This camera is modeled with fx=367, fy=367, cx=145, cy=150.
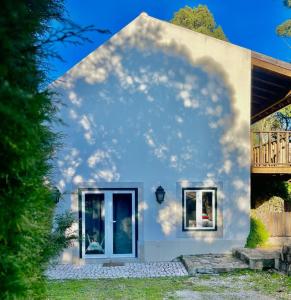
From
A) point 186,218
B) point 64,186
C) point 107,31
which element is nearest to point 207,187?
point 186,218

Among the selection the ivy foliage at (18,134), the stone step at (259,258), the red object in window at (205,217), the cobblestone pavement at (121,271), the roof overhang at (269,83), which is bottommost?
the cobblestone pavement at (121,271)

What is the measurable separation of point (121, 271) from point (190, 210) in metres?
2.93

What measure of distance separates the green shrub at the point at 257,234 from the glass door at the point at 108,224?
3766 millimetres

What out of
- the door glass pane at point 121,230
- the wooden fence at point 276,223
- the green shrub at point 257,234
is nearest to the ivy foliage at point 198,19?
the wooden fence at point 276,223

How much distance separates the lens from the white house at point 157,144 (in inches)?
456

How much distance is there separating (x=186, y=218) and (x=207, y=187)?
1194mm

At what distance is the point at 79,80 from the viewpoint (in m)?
11.7

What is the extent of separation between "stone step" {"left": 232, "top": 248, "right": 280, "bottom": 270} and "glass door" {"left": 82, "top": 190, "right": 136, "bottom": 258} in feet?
11.2

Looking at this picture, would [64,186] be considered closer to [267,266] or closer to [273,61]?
[267,266]

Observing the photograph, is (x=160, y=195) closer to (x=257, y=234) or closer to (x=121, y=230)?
(x=121, y=230)

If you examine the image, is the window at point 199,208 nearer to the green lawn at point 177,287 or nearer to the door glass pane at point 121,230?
the door glass pane at point 121,230

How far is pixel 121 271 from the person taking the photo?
1029 cm

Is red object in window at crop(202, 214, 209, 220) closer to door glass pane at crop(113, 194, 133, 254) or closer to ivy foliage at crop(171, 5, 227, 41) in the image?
door glass pane at crop(113, 194, 133, 254)

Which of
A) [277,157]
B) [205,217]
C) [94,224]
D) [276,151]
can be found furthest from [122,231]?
[276,151]
